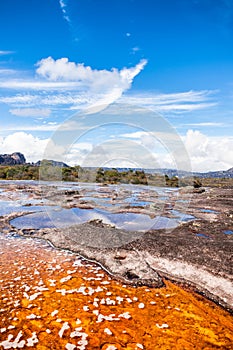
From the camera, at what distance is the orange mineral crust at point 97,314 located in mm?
8297

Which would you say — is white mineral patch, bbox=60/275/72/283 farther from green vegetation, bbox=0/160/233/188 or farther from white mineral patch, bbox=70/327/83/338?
green vegetation, bbox=0/160/233/188

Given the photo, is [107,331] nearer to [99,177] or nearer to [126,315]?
[126,315]

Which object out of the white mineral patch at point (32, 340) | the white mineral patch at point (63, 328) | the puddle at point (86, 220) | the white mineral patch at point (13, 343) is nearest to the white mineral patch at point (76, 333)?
the white mineral patch at point (63, 328)

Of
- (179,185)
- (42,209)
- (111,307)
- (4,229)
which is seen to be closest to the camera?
(111,307)

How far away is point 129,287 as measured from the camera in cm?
1188

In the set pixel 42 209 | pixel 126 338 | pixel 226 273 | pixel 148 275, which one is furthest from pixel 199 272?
pixel 42 209

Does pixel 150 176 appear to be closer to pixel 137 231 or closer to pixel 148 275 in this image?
pixel 137 231

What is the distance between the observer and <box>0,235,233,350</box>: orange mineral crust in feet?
27.2

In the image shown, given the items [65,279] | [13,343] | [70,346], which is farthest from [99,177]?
[70,346]

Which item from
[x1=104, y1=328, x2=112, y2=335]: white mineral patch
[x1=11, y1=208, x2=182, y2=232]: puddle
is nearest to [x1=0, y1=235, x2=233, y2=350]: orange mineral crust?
[x1=104, y1=328, x2=112, y2=335]: white mineral patch

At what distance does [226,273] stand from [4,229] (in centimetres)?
1655

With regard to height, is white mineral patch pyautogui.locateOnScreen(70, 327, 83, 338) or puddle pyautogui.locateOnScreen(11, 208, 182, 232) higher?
puddle pyautogui.locateOnScreen(11, 208, 182, 232)

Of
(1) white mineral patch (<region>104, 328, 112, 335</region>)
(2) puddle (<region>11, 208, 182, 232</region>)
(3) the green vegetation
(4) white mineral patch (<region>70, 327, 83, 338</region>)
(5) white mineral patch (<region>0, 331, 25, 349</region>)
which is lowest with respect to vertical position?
(5) white mineral patch (<region>0, 331, 25, 349</region>)

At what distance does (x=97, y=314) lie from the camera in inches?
380
